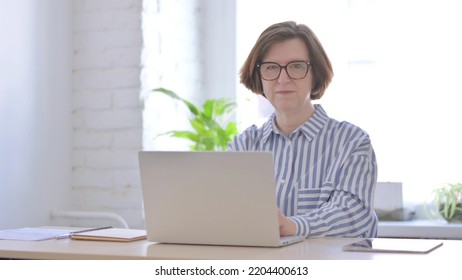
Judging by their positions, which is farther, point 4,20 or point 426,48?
point 426,48

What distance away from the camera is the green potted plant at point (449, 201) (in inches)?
135

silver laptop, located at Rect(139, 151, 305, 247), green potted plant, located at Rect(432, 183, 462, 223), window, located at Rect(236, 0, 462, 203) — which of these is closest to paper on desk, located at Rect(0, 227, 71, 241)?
silver laptop, located at Rect(139, 151, 305, 247)

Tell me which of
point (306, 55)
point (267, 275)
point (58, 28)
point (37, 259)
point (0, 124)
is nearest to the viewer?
point (267, 275)

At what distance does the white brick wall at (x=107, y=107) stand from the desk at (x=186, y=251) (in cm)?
136

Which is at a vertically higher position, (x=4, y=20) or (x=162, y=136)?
(x=4, y=20)

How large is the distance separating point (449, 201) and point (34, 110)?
178cm

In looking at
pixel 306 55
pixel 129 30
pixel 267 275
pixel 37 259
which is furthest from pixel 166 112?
pixel 267 275

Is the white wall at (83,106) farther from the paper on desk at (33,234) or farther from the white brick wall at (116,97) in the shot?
the paper on desk at (33,234)

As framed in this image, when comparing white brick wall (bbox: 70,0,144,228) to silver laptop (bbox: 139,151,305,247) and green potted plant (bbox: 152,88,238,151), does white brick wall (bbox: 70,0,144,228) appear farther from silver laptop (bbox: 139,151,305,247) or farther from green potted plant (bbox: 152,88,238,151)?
silver laptop (bbox: 139,151,305,247)

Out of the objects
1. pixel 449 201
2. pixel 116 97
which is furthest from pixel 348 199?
pixel 116 97

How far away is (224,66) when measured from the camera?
13.1 ft

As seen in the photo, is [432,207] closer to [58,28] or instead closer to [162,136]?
[162,136]

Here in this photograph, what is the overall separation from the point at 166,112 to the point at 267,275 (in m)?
2.09

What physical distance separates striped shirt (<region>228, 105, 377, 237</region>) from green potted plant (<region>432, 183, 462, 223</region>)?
1027mm
